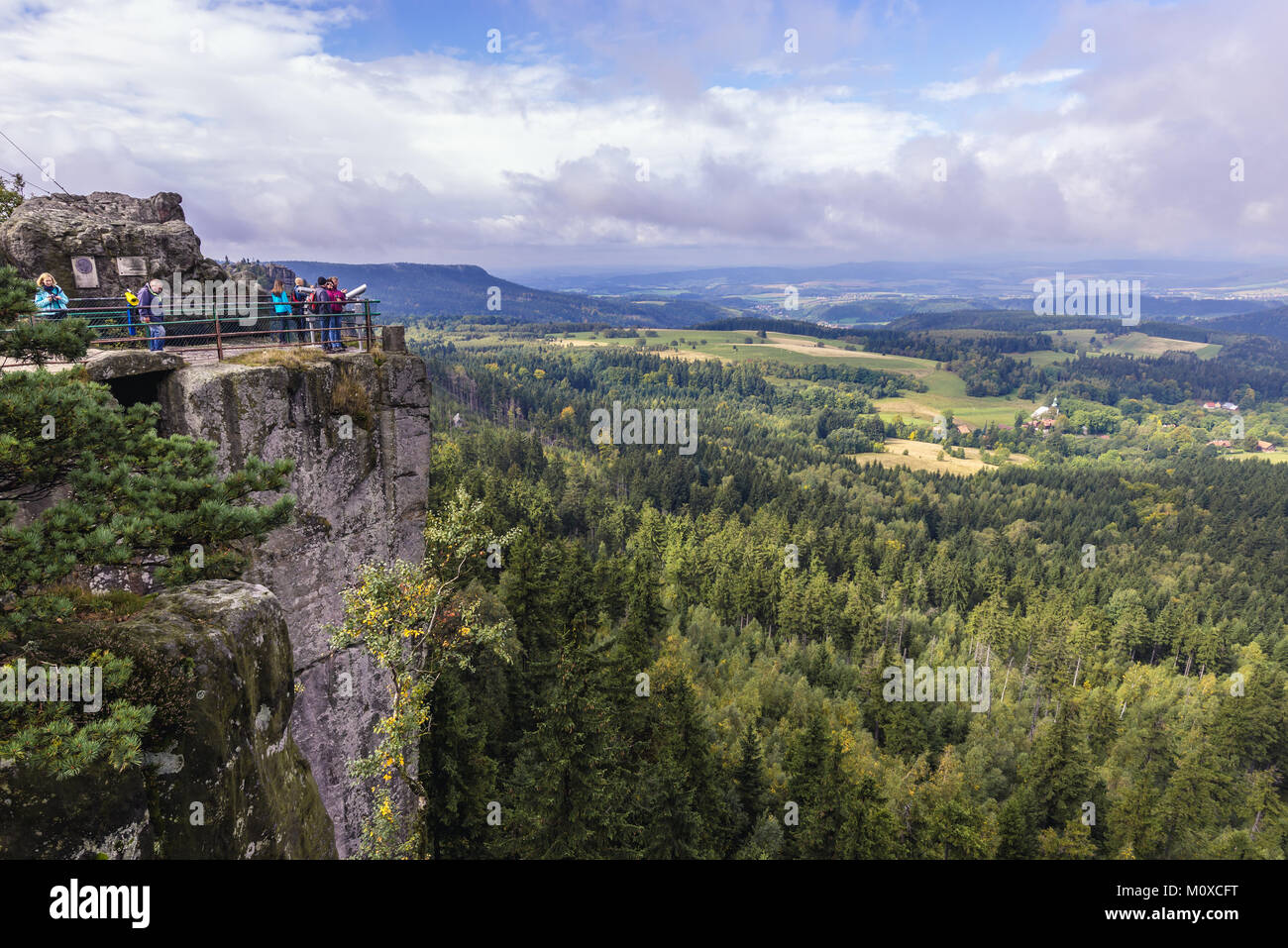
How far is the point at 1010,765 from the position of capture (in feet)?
192

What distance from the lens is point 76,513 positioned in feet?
29.6

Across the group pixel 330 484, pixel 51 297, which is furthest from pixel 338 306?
pixel 51 297

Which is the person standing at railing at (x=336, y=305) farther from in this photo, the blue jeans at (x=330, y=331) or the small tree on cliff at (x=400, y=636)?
the small tree on cliff at (x=400, y=636)

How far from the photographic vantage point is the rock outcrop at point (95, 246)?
20.2 metres

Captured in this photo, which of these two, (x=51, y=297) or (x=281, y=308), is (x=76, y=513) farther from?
(x=281, y=308)

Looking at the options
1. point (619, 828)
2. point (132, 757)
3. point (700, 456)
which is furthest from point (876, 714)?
point (700, 456)

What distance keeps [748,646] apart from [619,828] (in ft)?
154

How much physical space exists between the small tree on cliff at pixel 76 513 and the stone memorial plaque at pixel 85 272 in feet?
43.3

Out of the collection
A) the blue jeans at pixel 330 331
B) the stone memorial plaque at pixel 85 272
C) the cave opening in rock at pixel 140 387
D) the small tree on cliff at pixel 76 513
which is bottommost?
the small tree on cliff at pixel 76 513

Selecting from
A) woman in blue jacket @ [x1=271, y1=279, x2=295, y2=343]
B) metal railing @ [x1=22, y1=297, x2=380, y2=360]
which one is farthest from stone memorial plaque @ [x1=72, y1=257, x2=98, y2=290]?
woman in blue jacket @ [x1=271, y1=279, x2=295, y2=343]

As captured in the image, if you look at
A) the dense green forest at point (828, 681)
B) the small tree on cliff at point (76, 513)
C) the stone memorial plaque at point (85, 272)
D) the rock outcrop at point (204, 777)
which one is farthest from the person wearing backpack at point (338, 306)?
the rock outcrop at point (204, 777)

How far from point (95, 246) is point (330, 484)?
1219 cm

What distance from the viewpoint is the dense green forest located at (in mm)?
31875
